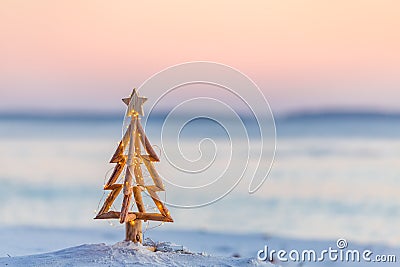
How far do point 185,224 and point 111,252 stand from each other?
16.4 ft

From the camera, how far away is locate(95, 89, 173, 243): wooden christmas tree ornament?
20.1ft

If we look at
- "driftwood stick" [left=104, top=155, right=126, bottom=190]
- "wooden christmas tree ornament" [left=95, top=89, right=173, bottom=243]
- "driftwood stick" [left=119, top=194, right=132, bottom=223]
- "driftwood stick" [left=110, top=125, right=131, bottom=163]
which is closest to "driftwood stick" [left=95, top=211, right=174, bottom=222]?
"wooden christmas tree ornament" [left=95, top=89, right=173, bottom=243]

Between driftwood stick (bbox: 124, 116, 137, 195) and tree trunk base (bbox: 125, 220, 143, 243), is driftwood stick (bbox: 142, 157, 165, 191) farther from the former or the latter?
tree trunk base (bbox: 125, 220, 143, 243)

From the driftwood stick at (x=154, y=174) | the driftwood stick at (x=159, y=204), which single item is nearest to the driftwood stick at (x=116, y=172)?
the driftwood stick at (x=154, y=174)

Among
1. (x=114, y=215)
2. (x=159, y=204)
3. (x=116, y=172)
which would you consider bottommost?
(x=114, y=215)

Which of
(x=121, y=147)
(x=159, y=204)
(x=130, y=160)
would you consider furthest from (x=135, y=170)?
(x=159, y=204)

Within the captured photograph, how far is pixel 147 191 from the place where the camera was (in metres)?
6.20

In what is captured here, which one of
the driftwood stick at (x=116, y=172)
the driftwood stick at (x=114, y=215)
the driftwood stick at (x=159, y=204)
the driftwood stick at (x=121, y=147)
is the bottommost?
the driftwood stick at (x=114, y=215)

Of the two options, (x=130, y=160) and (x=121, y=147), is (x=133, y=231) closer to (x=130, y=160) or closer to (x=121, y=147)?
(x=130, y=160)

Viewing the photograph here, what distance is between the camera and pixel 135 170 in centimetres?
618

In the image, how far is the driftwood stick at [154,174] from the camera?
6168 millimetres

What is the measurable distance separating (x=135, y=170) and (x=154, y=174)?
166 mm

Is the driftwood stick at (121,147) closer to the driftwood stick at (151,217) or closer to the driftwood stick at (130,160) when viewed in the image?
the driftwood stick at (130,160)

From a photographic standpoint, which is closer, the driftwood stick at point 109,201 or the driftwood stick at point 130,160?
the driftwood stick at point 130,160
